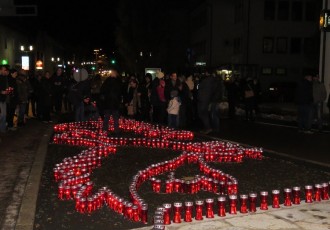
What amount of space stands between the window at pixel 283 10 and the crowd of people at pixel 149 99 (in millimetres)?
27219

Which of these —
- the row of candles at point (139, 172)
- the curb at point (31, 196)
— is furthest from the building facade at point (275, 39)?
the curb at point (31, 196)

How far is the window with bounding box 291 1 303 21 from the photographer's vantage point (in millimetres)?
46281

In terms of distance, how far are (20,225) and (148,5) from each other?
2264 inches

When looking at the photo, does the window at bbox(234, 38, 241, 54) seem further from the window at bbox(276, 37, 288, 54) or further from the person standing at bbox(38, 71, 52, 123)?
the person standing at bbox(38, 71, 52, 123)

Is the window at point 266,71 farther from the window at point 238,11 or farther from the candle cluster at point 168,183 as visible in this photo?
the candle cluster at point 168,183

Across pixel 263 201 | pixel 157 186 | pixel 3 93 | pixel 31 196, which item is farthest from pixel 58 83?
pixel 263 201

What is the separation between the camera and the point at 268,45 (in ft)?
151

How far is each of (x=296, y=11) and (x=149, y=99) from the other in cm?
3127

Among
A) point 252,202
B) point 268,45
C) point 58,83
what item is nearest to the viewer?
point 252,202

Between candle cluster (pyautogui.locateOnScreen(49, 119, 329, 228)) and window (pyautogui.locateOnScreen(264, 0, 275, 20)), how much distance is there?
33.6 m

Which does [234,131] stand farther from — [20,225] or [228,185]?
[20,225]

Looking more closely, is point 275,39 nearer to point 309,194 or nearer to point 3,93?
point 3,93

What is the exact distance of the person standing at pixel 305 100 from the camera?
52.3 ft

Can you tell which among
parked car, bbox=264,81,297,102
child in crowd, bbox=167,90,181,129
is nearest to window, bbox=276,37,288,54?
parked car, bbox=264,81,297,102
